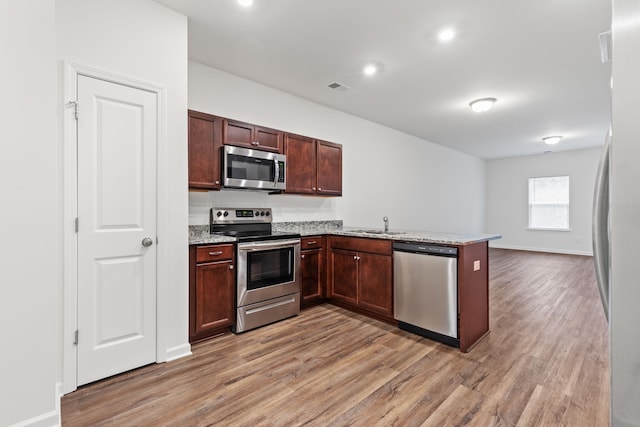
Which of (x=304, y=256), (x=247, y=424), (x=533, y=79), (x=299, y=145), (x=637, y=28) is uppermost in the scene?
(x=533, y=79)

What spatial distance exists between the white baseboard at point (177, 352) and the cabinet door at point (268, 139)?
6.88 ft

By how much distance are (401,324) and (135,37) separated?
3.43 metres

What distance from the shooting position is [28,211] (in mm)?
1631

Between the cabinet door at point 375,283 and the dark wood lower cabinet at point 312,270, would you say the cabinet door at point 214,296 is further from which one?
the cabinet door at point 375,283

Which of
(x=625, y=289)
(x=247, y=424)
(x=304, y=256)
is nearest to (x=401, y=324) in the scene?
(x=304, y=256)

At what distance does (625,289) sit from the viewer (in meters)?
0.76

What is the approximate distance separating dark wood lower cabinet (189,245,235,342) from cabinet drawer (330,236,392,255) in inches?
53.6

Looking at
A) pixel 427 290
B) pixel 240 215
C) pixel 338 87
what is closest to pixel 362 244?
pixel 427 290

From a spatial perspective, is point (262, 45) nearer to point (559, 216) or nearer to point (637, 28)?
point (637, 28)

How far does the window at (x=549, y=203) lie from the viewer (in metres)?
7.98

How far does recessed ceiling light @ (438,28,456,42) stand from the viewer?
2674mm

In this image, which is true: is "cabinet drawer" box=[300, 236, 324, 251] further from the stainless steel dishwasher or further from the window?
the window

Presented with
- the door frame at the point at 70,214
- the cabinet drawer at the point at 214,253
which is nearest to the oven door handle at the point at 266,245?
the cabinet drawer at the point at 214,253

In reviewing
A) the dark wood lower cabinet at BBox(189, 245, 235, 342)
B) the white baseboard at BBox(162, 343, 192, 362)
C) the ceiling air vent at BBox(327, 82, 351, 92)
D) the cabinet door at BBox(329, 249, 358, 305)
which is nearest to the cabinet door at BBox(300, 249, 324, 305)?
the cabinet door at BBox(329, 249, 358, 305)
